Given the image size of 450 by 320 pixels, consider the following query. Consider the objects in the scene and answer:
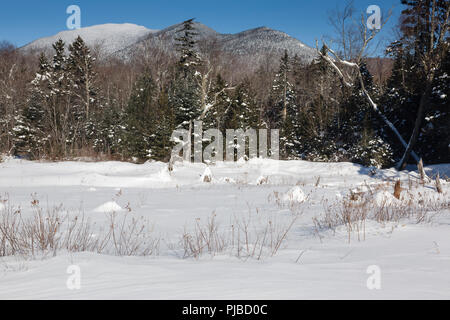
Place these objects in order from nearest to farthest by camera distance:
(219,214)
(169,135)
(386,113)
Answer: (219,214), (386,113), (169,135)

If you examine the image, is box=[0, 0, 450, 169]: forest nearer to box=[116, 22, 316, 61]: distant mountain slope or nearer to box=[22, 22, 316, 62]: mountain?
box=[116, 22, 316, 61]: distant mountain slope

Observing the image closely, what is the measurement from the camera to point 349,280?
7.34 ft

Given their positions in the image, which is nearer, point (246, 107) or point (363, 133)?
point (363, 133)

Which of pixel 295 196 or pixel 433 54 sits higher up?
pixel 433 54

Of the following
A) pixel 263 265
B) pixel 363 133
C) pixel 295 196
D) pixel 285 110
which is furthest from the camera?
pixel 285 110

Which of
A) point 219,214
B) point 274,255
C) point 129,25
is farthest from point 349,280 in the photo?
point 129,25

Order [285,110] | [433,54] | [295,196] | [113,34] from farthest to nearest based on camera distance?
[113,34] < [285,110] < [433,54] < [295,196]

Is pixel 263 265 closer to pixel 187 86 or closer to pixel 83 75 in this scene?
pixel 187 86

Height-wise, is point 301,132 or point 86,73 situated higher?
point 86,73

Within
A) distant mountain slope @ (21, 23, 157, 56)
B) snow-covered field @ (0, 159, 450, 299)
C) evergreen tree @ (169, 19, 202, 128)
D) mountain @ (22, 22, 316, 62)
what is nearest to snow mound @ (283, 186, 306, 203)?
snow-covered field @ (0, 159, 450, 299)

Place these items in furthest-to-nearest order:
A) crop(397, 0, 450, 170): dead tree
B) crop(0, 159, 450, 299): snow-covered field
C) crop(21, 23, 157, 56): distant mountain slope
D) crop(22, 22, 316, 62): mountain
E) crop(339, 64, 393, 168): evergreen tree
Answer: crop(21, 23, 157, 56): distant mountain slope → crop(22, 22, 316, 62): mountain → crop(339, 64, 393, 168): evergreen tree → crop(397, 0, 450, 170): dead tree → crop(0, 159, 450, 299): snow-covered field

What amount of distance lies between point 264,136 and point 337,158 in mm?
10172

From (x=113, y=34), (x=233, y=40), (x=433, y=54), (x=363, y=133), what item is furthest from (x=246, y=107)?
(x=113, y=34)

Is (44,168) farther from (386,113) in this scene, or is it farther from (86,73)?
(386,113)
